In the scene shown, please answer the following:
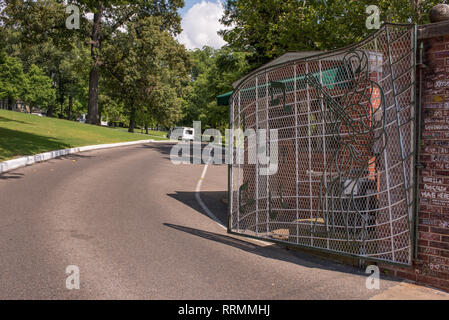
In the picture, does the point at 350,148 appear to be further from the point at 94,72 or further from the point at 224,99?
the point at 94,72

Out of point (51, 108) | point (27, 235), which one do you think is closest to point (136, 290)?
point (27, 235)

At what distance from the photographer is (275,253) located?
19.0 ft

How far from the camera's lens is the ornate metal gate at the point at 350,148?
15.4 ft

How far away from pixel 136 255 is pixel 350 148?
136 inches

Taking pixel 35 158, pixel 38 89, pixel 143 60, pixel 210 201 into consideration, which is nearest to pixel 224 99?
pixel 210 201

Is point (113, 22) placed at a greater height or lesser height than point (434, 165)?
greater

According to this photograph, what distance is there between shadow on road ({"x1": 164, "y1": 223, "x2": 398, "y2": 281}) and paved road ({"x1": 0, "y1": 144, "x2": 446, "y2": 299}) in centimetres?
2

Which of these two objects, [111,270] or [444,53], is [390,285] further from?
[111,270]

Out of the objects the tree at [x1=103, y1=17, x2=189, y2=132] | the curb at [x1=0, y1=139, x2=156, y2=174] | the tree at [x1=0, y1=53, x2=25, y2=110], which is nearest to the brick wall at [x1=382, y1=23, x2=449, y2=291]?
the curb at [x1=0, y1=139, x2=156, y2=174]

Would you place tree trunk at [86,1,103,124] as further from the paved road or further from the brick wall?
the brick wall

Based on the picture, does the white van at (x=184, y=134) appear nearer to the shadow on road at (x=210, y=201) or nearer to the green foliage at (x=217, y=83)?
the green foliage at (x=217, y=83)

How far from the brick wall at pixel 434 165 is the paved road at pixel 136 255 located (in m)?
0.51

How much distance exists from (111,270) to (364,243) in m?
3.41

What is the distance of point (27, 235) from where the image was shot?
5.58 m
